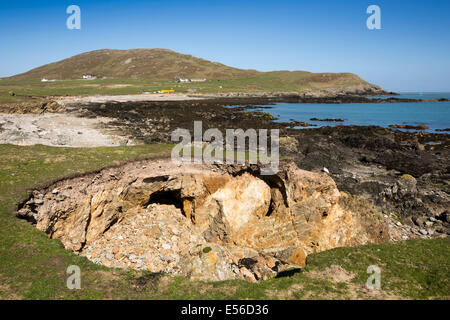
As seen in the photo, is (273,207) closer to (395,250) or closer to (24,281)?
(395,250)

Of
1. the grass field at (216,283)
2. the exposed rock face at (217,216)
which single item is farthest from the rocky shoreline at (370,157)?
the grass field at (216,283)

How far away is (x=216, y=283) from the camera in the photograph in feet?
37.1

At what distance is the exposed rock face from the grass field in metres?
3.82

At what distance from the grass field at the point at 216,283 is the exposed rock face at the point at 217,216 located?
3821mm

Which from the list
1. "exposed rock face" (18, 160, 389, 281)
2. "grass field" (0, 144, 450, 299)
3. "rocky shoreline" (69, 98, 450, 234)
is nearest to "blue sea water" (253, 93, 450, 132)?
"rocky shoreline" (69, 98, 450, 234)

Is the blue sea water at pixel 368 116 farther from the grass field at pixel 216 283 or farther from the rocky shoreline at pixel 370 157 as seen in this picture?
the grass field at pixel 216 283

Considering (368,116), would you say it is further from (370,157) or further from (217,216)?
(217,216)

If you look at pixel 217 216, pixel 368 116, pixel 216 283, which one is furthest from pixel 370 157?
pixel 368 116

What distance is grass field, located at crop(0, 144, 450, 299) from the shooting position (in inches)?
391

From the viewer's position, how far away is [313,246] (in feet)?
61.4

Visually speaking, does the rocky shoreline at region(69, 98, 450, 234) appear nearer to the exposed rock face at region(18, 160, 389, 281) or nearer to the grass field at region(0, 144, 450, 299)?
the exposed rock face at region(18, 160, 389, 281)

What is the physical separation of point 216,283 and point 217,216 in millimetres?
7884

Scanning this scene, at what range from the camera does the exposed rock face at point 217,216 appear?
16531 mm
